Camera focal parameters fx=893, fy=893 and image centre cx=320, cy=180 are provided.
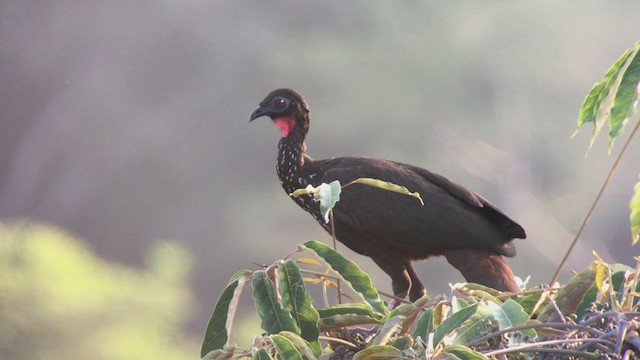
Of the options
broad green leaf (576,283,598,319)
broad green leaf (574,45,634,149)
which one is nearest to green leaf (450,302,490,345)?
broad green leaf (576,283,598,319)

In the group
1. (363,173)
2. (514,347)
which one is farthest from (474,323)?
(363,173)

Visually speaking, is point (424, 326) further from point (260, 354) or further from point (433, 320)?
point (260, 354)

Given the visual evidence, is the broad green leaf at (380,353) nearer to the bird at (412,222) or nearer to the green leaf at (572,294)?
the green leaf at (572,294)

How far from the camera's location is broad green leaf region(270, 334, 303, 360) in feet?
2.09

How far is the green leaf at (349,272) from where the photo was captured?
→ 2.41 feet

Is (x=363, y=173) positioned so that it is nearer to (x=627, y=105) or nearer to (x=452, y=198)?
(x=452, y=198)

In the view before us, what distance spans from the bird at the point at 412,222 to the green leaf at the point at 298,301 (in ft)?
4.20

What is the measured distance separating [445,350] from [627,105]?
324 mm

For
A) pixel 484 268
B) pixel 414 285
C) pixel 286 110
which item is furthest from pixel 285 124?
pixel 484 268

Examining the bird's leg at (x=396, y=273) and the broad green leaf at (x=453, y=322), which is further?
the bird's leg at (x=396, y=273)

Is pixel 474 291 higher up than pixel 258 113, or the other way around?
pixel 258 113

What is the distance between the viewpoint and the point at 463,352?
0.58 m

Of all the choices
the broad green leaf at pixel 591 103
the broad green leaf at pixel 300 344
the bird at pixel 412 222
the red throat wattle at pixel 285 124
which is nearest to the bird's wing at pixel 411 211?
the bird at pixel 412 222

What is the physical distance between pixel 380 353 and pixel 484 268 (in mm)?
1388
